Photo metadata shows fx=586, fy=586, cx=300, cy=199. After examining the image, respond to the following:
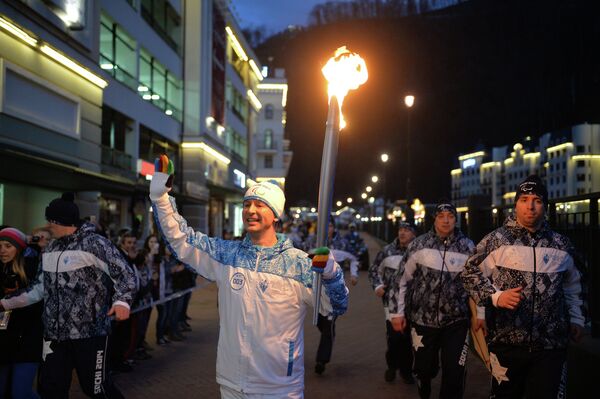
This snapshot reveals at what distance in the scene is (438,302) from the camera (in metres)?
5.82

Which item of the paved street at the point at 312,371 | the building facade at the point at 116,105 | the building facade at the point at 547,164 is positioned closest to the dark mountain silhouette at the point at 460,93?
the building facade at the point at 547,164

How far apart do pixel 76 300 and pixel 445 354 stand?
3445 millimetres

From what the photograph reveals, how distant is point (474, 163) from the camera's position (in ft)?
492

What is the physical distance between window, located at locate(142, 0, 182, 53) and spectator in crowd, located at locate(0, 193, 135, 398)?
23.1 metres

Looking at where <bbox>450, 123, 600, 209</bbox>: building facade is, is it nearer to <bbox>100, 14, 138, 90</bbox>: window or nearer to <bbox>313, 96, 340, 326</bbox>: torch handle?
<bbox>100, 14, 138, 90</bbox>: window

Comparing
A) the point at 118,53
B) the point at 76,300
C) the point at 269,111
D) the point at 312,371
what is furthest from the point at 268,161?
the point at 76,300

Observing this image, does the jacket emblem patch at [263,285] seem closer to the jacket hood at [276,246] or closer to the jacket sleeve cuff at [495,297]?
the jacket hood at [276,246]

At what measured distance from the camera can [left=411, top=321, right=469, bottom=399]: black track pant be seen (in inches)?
220

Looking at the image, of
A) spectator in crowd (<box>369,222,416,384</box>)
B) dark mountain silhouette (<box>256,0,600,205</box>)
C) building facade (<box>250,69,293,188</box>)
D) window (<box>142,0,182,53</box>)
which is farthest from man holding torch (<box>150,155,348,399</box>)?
dark mountain silhouette (<box>256,0,600,205</box>)

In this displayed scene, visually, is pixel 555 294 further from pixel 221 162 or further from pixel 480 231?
pixel 221 162

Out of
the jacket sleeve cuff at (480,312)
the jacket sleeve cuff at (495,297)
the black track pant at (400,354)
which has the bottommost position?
the black track pant at (400,354)

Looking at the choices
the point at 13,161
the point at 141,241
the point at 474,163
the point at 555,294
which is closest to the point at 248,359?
the point at 555,294

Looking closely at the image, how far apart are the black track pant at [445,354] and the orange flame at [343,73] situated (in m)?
3.05

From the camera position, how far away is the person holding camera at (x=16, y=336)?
4.94 metres
